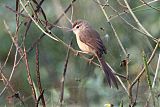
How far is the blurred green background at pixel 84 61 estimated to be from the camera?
4.59 m

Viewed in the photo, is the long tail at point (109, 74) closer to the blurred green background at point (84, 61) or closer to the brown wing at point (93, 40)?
the blurred green background at point (84, 61)

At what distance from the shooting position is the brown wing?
5.24m

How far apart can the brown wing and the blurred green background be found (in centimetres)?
11

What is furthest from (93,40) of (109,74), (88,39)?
(109,74)

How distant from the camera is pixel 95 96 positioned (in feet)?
17.9

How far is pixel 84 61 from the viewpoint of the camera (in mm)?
5695

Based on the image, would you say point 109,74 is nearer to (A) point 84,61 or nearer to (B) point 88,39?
(B) point 88,39

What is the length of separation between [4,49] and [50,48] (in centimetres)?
61

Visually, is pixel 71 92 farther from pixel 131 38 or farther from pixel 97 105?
pixel 131 38

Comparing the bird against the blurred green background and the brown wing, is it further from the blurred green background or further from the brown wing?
the blurred green background

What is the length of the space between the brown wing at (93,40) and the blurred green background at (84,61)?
109mm

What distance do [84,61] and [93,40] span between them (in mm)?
425

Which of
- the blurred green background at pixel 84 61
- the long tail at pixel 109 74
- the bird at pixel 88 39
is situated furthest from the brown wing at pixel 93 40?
the long tail at pixel 109 74

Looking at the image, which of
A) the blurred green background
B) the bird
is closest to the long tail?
the blurred green background
